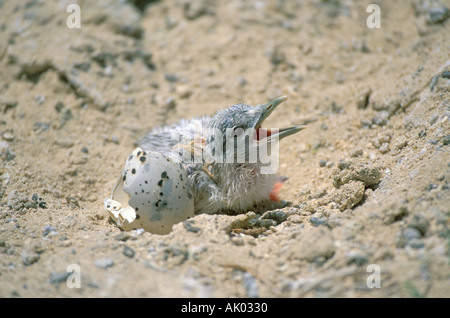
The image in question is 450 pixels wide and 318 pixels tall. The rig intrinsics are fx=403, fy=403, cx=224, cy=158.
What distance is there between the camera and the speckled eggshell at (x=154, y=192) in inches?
128

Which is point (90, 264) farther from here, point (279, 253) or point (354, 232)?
point (354, 232)

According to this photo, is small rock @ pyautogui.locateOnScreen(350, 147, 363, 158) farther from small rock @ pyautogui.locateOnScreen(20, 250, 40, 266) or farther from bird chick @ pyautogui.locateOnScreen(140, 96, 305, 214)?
small rock @ pyautogui.locateOnScreen(20, 250, 40, 266)

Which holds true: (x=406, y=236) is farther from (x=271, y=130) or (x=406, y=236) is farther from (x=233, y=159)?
(x=233, y=159)

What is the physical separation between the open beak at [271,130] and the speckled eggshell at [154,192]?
897 mm

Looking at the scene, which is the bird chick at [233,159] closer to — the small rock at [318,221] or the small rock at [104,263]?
the small rock at [318,221]

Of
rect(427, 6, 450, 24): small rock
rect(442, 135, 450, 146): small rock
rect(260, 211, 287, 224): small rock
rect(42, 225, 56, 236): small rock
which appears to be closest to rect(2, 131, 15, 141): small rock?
rect(42, 225, 56, 236): small rock

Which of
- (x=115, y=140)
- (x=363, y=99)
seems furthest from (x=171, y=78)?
(x=363, y=99)

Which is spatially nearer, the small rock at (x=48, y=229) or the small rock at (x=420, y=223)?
the small rock at (x=420, y=223)

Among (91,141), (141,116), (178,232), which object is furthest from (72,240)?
(141,116)

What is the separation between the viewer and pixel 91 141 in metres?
4.69

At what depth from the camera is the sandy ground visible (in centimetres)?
257

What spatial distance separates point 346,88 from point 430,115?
1507 mm

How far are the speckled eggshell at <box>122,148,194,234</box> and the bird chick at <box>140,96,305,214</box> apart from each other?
336 mm

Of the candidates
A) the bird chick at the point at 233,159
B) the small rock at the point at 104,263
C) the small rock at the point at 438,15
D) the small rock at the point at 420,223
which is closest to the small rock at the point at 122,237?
the small rock at the point at 104,263
